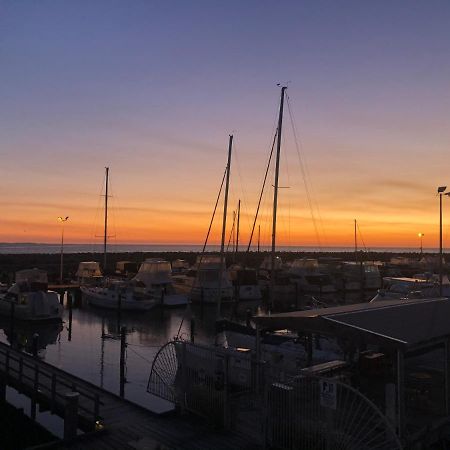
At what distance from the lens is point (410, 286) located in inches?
1596

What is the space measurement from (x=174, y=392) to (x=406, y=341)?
623 cm

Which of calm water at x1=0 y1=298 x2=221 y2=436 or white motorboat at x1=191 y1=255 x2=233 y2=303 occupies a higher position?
white motorboat at x1=191 y1=255 x2=233 y2=303

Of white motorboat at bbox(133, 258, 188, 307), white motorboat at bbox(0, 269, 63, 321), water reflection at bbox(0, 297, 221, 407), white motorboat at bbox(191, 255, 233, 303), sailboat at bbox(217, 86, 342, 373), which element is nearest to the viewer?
sailboat at bbox(217, 86, 342, 373)

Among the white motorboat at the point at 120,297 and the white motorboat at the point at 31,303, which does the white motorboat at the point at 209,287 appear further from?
the white motorboat at the point at 31,303

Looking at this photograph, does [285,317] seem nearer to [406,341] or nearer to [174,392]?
[406,341]

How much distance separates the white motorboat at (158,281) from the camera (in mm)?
41531

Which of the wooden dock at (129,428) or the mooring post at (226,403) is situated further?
the mooring post at (226,403)

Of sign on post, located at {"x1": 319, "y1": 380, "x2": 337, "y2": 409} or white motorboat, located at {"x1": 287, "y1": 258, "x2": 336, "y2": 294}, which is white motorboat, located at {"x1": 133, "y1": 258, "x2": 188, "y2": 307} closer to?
white motorboat, located at {"x1": 287, "y1": 258, "x2": 336, "y2": 294}

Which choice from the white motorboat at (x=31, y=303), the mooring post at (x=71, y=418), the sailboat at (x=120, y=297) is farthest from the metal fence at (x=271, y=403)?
the sailboat at (x=120, y=297)

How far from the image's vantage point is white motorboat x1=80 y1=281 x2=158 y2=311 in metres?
38.4

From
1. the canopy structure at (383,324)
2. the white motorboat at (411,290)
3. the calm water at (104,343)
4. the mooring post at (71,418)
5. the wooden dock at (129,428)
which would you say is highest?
the canopy structure at (383,324)

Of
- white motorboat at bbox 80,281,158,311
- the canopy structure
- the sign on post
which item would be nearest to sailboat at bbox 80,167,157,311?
white motorboat at bbox 80,281,158,311

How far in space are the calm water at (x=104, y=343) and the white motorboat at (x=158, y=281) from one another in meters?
1.71

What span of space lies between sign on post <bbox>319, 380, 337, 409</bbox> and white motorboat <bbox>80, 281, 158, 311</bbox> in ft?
94.1
